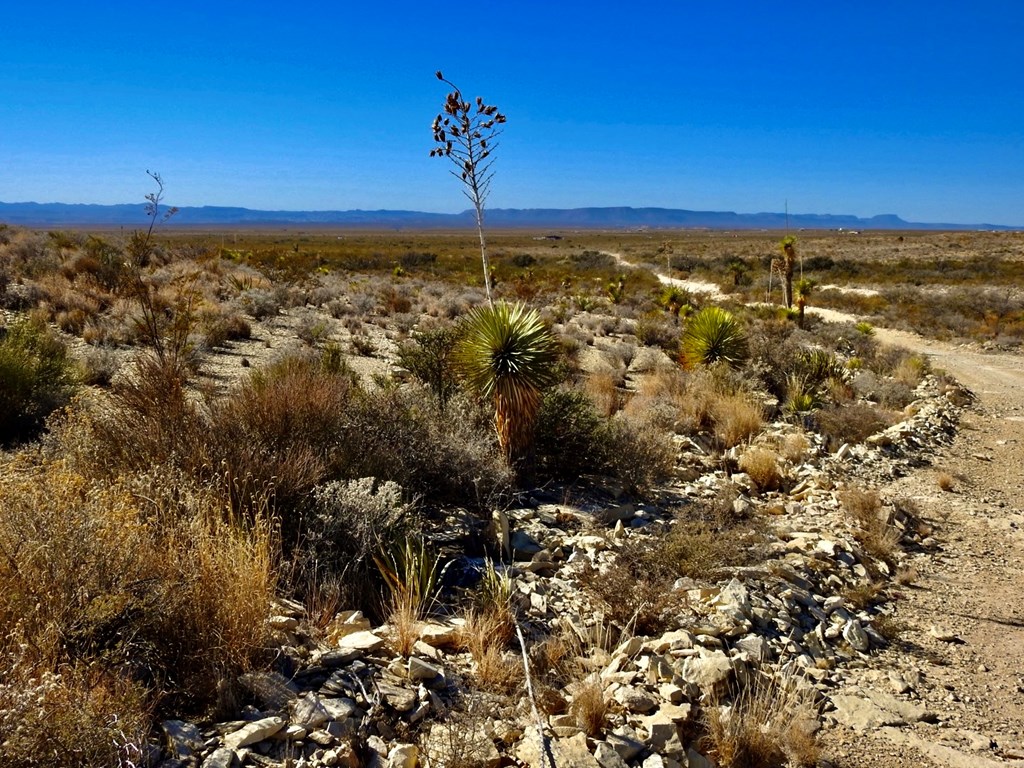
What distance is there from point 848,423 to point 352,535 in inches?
314

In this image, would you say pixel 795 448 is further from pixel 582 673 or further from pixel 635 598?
pixel 582 673

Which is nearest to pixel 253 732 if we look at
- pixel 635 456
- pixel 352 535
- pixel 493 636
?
pixel 493 636

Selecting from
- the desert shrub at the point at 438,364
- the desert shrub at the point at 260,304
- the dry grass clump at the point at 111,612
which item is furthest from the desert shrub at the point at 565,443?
the desert shrub at the point at 260,304

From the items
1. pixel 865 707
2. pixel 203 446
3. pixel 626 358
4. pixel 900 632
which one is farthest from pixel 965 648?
pixel 626 358

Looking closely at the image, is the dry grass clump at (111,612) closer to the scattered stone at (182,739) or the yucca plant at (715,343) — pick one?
the scattered stone at (182,739)

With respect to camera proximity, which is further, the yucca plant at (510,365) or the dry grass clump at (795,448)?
the dry grass clump at (795,448)

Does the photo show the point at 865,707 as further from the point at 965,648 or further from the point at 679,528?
the point at 679,528

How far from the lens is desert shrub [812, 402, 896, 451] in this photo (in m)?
9.40

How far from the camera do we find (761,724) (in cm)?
332

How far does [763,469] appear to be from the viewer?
25.0ft

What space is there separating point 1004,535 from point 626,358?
A: 28.8 ft

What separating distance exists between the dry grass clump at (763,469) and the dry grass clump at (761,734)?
433 cm

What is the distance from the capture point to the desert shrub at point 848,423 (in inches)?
370

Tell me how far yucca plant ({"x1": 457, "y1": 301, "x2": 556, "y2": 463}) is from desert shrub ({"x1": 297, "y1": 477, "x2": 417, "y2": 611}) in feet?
5.98
